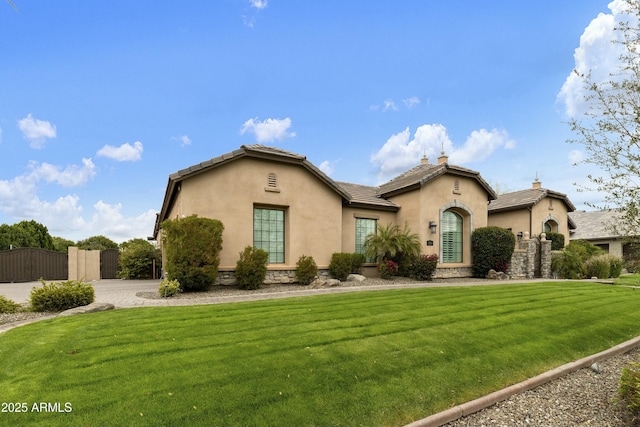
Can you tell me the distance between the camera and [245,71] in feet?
46.4

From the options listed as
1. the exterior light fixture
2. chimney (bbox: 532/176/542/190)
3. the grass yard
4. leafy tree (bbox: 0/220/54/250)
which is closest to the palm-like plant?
the exterior light fixture

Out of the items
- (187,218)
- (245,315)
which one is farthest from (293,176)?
(245,315)

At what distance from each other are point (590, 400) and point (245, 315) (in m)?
6.03

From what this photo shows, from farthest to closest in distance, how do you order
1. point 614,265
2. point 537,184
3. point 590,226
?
point 590,226, point 537,184, point 614,265

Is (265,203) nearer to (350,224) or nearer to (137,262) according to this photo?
(350,224)

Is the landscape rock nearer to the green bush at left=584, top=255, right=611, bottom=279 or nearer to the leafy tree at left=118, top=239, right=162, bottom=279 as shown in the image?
the leafy tree at left=118, top=239, right=162, bottom=279

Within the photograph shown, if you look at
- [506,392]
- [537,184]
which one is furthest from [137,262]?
[537,184]

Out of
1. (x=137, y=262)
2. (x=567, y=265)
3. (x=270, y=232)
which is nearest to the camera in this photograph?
(x=270, y=232)

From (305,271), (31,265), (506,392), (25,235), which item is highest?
(25,235)

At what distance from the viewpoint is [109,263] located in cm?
2202

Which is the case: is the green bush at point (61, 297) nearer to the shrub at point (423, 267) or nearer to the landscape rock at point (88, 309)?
the landscape rock at point (88, 309)

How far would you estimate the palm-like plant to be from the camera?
15.7 meters

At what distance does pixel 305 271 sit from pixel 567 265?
15.8 metres

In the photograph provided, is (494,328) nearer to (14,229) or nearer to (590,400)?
(590,400)
